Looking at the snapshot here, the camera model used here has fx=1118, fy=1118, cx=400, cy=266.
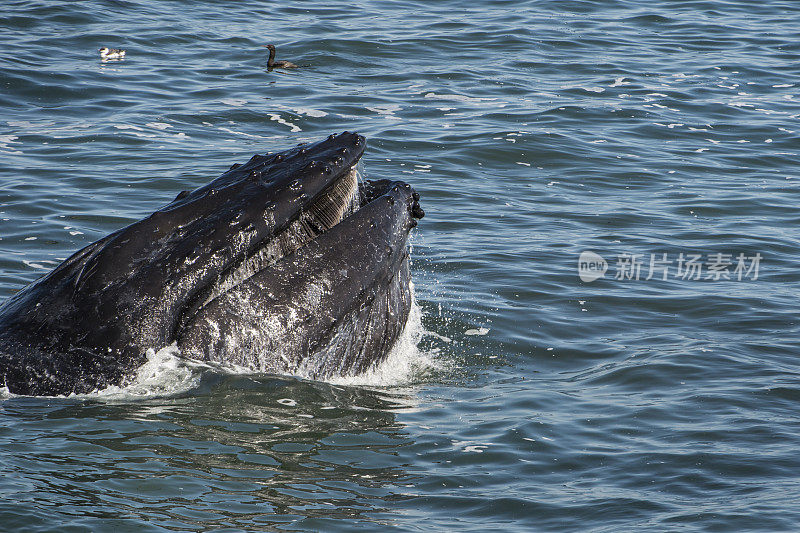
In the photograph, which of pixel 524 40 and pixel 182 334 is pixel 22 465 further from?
→ pixel 524 40

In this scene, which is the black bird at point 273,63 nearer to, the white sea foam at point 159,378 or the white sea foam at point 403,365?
the white sea foam at point 403,365

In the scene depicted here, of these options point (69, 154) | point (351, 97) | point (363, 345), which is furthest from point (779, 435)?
point (351, 97)

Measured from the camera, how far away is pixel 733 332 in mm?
9594

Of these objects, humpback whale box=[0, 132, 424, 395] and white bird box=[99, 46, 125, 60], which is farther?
white bird box=[99, 46, 125, 60]

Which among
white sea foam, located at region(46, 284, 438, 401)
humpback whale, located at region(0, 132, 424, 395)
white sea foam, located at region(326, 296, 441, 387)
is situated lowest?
white sea foam, located at region(326, 296, 441, 387)

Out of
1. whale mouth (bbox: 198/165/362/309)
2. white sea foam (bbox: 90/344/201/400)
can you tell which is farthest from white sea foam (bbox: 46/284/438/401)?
whale mouth (bbox: 198/165/362/309)

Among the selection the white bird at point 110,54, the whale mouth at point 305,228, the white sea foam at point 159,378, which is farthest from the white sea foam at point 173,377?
the white bird at point 110,54

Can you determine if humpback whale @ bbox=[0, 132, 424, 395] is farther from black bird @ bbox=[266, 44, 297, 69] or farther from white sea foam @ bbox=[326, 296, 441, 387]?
black bird @ bbox=[266, 44, 297, 69]

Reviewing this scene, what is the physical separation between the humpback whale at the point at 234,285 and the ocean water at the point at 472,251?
0.25 m

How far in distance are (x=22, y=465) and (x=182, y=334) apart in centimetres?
111

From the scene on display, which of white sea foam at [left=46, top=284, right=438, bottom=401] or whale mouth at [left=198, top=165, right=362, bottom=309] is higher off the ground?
whale mouth at [left=198, top=165, right=362, bottom=309]

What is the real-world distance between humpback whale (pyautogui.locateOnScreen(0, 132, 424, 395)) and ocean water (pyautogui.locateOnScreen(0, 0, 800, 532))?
0.25 meters

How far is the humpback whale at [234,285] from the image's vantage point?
5977 millimetres

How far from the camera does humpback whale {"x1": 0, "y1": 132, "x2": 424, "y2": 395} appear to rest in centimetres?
598
